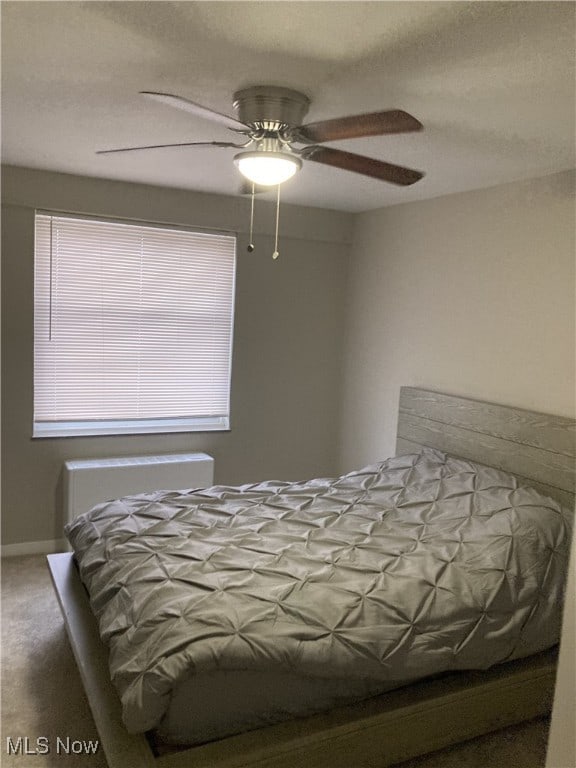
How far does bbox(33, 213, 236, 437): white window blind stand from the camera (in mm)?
3848

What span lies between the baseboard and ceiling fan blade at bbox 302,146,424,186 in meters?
2.94

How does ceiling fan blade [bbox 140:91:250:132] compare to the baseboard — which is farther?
the baseboard

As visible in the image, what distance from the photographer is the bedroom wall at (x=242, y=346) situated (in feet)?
12.2

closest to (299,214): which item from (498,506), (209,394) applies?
(209,394)

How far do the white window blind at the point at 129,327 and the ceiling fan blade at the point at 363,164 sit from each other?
2.03 m

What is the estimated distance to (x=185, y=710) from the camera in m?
1.83

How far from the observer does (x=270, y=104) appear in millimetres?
2066

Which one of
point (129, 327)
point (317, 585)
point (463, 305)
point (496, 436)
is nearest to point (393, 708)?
point (317, 585)

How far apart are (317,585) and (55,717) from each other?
1.15 meters

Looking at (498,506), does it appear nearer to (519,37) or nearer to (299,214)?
(519,37)

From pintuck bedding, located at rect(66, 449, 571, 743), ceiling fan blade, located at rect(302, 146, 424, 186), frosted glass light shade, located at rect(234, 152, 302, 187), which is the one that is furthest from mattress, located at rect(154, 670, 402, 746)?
ceiling fan blade, located at rect(302, 146, 424, 186)

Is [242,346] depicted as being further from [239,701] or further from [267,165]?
[239,701]

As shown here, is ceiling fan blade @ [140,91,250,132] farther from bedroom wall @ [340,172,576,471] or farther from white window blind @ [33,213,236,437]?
white window blind @ [33,213,236,437]

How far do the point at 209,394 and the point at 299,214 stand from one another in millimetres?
1420
